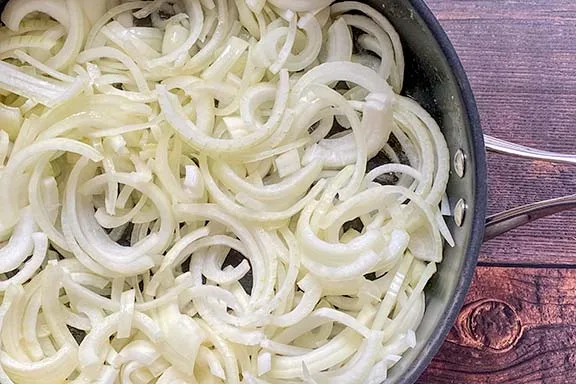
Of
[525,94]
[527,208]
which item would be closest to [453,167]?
[527,208]

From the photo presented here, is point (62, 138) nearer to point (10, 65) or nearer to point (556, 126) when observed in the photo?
point (10, 65)

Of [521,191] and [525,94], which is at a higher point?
[525,94]

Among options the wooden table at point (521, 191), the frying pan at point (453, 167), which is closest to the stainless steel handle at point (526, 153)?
the frying pan at point (453, 167)

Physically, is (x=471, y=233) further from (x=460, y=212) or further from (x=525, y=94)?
(x=525, y=94)

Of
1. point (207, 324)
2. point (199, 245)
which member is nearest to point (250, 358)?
point (207, 324)

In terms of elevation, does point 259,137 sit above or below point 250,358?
above

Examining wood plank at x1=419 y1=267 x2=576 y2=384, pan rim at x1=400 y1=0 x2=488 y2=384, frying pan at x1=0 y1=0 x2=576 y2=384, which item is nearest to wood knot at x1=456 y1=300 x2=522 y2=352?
wood plank at x1=419 y1=267 x2=576 y2=384
